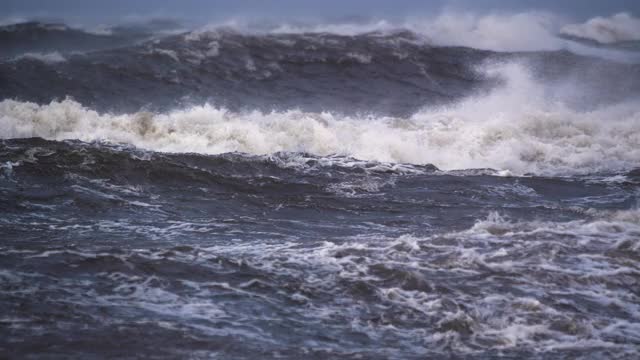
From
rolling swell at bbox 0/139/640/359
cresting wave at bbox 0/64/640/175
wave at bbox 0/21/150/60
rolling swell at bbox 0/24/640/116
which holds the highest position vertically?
wave at bbox 0/21/150/60

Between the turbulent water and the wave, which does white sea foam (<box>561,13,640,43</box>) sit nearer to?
the turbulent water

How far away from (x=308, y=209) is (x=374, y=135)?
15.9 ft

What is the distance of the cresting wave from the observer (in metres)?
12.7

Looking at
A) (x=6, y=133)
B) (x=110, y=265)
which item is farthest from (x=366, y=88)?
(x=110, y=265)

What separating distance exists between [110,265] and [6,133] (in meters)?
7.27

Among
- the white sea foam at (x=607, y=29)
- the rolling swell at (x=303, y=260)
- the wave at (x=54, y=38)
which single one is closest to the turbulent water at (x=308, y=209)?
the rolling swell at (x=303, y=260)

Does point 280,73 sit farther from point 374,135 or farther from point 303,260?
point 303,260

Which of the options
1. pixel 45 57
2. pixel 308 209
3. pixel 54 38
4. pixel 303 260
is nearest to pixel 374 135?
pixel 308 209

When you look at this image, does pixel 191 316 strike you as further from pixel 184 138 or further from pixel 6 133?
pixel 6 133

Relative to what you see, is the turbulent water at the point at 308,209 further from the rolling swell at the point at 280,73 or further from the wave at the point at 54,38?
the wave at the point at 54,38

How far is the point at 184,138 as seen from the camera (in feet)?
42.5

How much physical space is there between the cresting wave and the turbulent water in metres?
0.06

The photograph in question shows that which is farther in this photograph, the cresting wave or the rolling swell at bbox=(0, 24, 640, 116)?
the rolling swell at bbox=(0, 24, 640, 116)

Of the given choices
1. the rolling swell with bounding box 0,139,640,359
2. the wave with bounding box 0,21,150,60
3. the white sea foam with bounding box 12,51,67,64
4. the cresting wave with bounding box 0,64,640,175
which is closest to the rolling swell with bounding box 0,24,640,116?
the white sea foam with bounding box 12,51,67,64
